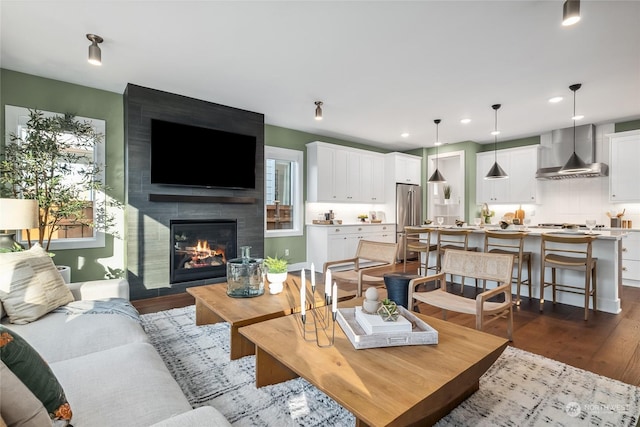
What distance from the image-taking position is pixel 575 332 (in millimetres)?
3062

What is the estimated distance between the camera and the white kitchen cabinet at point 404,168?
23.9 feet

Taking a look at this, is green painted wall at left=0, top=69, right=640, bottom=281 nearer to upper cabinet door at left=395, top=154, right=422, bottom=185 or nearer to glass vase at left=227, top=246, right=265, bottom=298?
glass vase at left=227, top=246, right=265, bottom=298

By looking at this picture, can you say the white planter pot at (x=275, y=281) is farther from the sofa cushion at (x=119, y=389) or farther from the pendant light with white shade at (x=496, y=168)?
the pendant light with white shade at (x=496, y=168)

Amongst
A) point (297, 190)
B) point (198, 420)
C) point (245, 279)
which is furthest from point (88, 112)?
point (198, 420)

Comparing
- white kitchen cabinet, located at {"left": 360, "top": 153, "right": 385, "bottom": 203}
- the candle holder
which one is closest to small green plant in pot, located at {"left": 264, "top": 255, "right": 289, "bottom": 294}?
the candle holder

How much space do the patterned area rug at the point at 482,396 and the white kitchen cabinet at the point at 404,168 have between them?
517 cm

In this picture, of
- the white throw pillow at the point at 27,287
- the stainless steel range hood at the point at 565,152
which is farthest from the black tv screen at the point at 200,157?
the stainless steel range hood at the point at 565,152

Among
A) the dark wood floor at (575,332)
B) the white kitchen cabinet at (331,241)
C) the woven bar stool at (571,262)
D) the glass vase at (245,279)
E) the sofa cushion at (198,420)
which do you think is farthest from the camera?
the white kitchen cabinet at (331,241)

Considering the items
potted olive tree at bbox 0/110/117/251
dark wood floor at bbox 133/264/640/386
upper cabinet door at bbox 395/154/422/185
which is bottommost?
dark wood floor at bbox 133/264/640/386

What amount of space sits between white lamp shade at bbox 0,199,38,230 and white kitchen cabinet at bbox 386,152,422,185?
6226mm

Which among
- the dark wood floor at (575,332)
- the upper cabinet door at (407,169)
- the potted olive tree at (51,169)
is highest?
the upper cabinet door at (407,169)

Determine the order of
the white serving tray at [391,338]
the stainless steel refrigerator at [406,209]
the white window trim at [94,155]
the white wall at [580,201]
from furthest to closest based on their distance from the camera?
1. the stainless steel refrigerator at [406,209]
2. the white wall at [580,201]
3. the white window trim at [94,155]
4. the white serving tray at [391,338]

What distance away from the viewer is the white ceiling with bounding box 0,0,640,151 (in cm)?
254

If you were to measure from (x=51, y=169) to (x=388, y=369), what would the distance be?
158 inches
